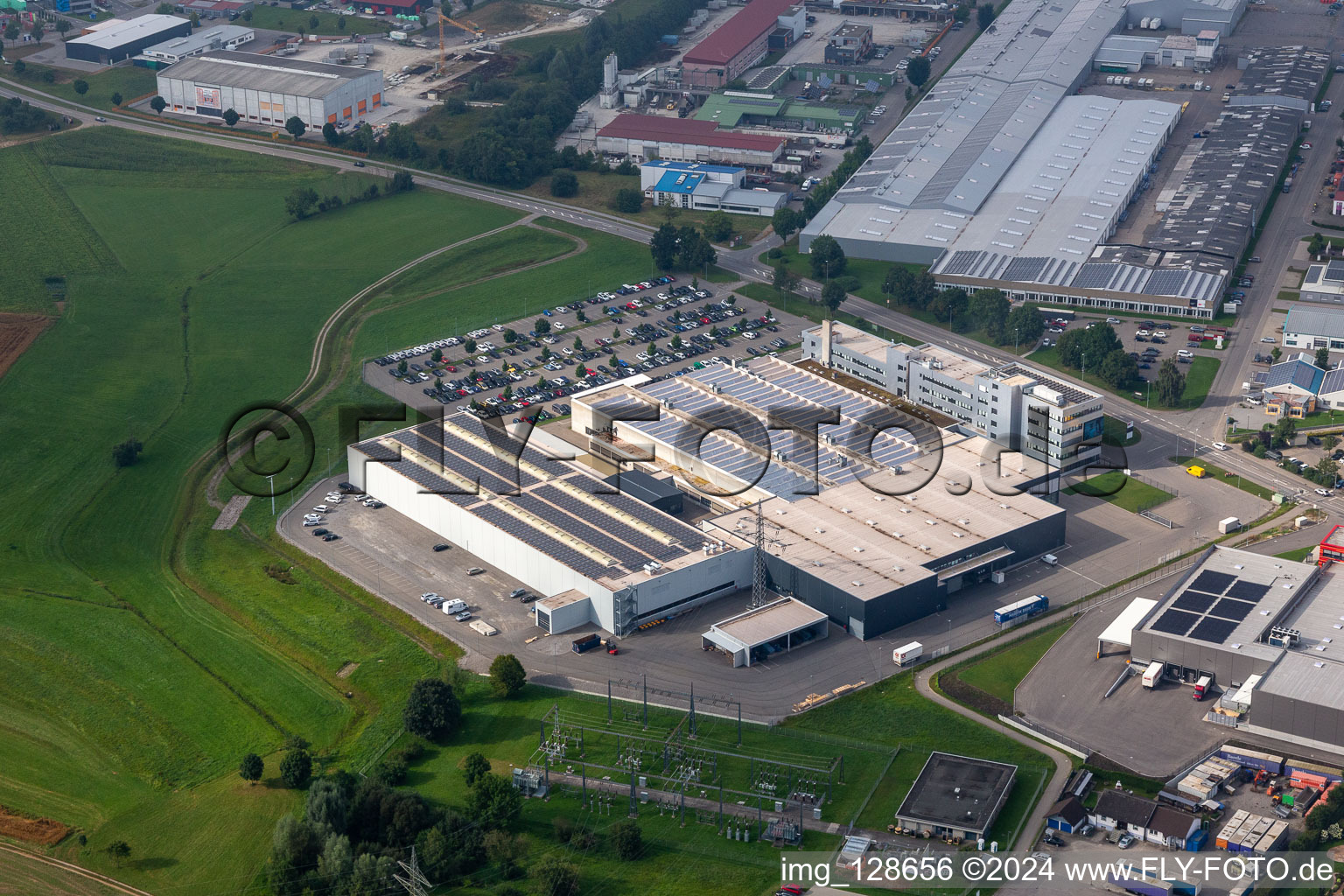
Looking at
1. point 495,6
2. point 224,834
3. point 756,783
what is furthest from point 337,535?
point 495,6

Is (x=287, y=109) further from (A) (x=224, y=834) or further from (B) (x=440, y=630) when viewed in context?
(A) (x=224, y=834)

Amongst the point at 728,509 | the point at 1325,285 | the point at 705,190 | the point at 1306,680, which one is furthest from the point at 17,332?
the point at 1325,285

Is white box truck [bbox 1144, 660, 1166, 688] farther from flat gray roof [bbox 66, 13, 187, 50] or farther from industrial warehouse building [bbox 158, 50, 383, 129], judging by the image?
flat gray roof [bbox 66, 13, 187, 50]

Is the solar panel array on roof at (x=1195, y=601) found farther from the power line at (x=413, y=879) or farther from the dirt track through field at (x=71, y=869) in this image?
the dirt track through field at (x=71, y=869)

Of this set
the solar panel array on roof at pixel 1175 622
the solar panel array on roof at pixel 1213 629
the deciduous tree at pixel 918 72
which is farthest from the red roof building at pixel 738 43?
the solar panel array on roof at pixel 1213 629

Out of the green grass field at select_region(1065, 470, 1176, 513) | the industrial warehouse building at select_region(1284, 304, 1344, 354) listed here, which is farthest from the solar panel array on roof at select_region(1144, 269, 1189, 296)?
the green grass field at select_region(1065, 470, 1176, 513)

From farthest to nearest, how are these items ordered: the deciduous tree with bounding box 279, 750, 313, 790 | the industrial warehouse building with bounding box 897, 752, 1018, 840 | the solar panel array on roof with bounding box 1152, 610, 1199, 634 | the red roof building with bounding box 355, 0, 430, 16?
the red roof building with bounding box 355, 0, 430, 16 → the solar panel array on roof with bounding box 1152, 610, 1199, 634 → the deciduous tree with bounding box 279, 750, 313, 790 → the industrial warehouse building with bounding box 897, 752, 1018, 840
